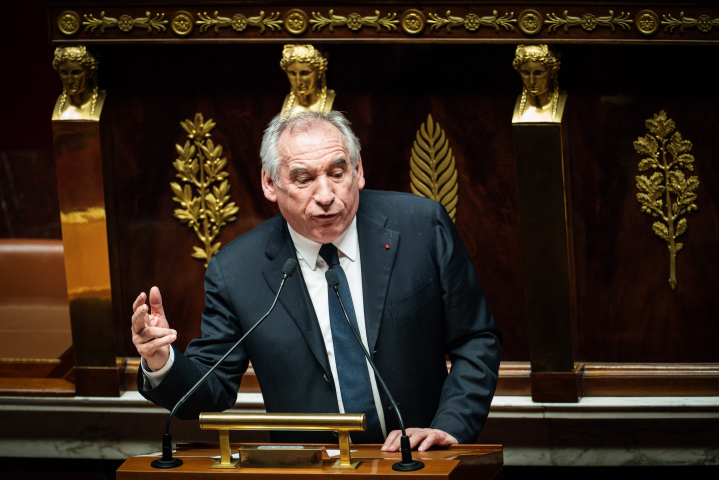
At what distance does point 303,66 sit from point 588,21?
942mm

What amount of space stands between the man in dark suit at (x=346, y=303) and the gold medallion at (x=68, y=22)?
1.26 meters

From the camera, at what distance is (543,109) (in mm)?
2740

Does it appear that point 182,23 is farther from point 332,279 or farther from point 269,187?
point 332,279

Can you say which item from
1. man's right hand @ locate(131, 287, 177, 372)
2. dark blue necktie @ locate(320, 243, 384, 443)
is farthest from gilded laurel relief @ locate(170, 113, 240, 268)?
man's right hand @ locate(131, 287, 177, 372)

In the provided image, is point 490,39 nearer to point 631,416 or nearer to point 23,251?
point 631,416

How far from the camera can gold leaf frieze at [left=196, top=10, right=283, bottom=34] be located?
2801mm

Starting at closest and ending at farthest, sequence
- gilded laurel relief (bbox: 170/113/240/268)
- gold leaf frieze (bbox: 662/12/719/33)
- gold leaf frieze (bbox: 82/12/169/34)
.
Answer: gold leaf frieze (bbox: 662/12/719/33), gold leaf frieze (bbox: 82/12/169/34), gilded laurel relief (bbox: 170/113/240/268)

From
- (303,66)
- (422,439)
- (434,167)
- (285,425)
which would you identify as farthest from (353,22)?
(285,425)

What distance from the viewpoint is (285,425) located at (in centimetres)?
141

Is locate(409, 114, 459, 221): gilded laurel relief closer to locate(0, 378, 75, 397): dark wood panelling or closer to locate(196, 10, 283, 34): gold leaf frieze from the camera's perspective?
locate(196, 10, 283, 34): gold leaf frieze

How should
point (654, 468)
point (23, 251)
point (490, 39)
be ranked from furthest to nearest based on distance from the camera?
point (23, 251)
point (654, 468)
point (490, 39)

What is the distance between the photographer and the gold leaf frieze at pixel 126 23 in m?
2.84

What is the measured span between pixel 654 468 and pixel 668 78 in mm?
1351

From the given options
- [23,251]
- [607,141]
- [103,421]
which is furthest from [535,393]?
[23,251]
